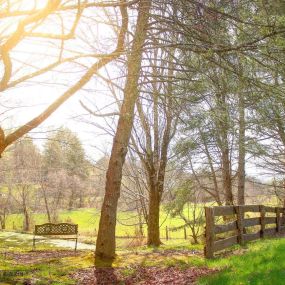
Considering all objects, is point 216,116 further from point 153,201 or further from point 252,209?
point 153,201

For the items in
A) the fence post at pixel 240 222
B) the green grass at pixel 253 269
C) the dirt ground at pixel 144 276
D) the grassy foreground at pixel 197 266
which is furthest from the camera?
the fence post at pixel 240 222

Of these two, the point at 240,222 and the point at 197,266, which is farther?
the point at 240,222

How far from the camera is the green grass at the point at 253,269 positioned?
18.1 ft

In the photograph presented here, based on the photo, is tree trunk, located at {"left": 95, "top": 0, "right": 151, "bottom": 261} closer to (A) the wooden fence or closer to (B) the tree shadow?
(B) the tree shadow

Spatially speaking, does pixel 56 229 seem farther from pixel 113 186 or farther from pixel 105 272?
pixel 105 272

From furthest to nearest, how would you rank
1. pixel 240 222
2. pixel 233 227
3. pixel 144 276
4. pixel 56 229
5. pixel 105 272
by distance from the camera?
pixel 56 229 < pixel 240 222 < pixel 233 227 < pixel 105 272 < pixel 144 276

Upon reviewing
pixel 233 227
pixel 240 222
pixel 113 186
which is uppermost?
pixel 113 186

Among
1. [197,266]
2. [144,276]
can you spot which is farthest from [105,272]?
[197,266]

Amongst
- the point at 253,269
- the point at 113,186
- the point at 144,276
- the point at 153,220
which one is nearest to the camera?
the point at 253,269

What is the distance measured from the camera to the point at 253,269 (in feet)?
20.7

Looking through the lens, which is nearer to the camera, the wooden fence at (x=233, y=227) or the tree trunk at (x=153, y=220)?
the wooden fence at (x=233, y=227)

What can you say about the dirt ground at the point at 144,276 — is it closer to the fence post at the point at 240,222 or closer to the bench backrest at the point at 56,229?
the fence post at the point at 240,222

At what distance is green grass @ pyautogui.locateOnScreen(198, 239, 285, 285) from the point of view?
5.51 m

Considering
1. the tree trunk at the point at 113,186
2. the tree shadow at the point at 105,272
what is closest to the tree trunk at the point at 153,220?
the tree trunk at the point at 113,186
